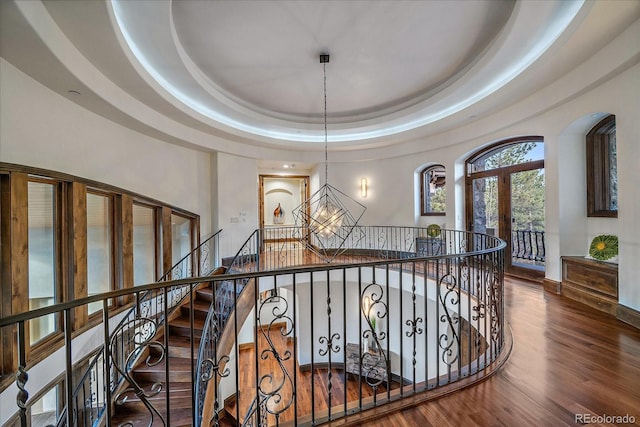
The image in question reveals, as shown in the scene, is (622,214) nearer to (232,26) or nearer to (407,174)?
(407,174)

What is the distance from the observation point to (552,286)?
4484mm

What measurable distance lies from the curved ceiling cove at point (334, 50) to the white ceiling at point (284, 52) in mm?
18

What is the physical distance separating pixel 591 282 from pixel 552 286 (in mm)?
730

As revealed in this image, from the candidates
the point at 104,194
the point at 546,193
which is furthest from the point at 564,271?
the point at 104,194

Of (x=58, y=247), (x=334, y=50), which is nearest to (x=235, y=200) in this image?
(x=58, y=247)

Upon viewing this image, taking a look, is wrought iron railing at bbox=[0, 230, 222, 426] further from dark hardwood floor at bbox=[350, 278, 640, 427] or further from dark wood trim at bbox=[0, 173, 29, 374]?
dark hardwood floor at bbox=[350, 278, 640, 427]

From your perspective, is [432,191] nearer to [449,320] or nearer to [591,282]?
[591,282]

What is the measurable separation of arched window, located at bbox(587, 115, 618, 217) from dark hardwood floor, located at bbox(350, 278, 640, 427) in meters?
1.86

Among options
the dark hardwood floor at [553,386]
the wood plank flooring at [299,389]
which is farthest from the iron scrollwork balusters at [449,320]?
the wood plank flooring at [299,389]

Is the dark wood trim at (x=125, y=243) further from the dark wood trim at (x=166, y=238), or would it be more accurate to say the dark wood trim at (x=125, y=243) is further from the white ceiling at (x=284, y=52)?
the white ceiling at (x=284, y=52)

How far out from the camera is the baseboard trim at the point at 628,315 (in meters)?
3.07

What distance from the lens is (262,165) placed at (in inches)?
324

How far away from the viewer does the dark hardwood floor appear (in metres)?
1.88

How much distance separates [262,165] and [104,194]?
469cm
